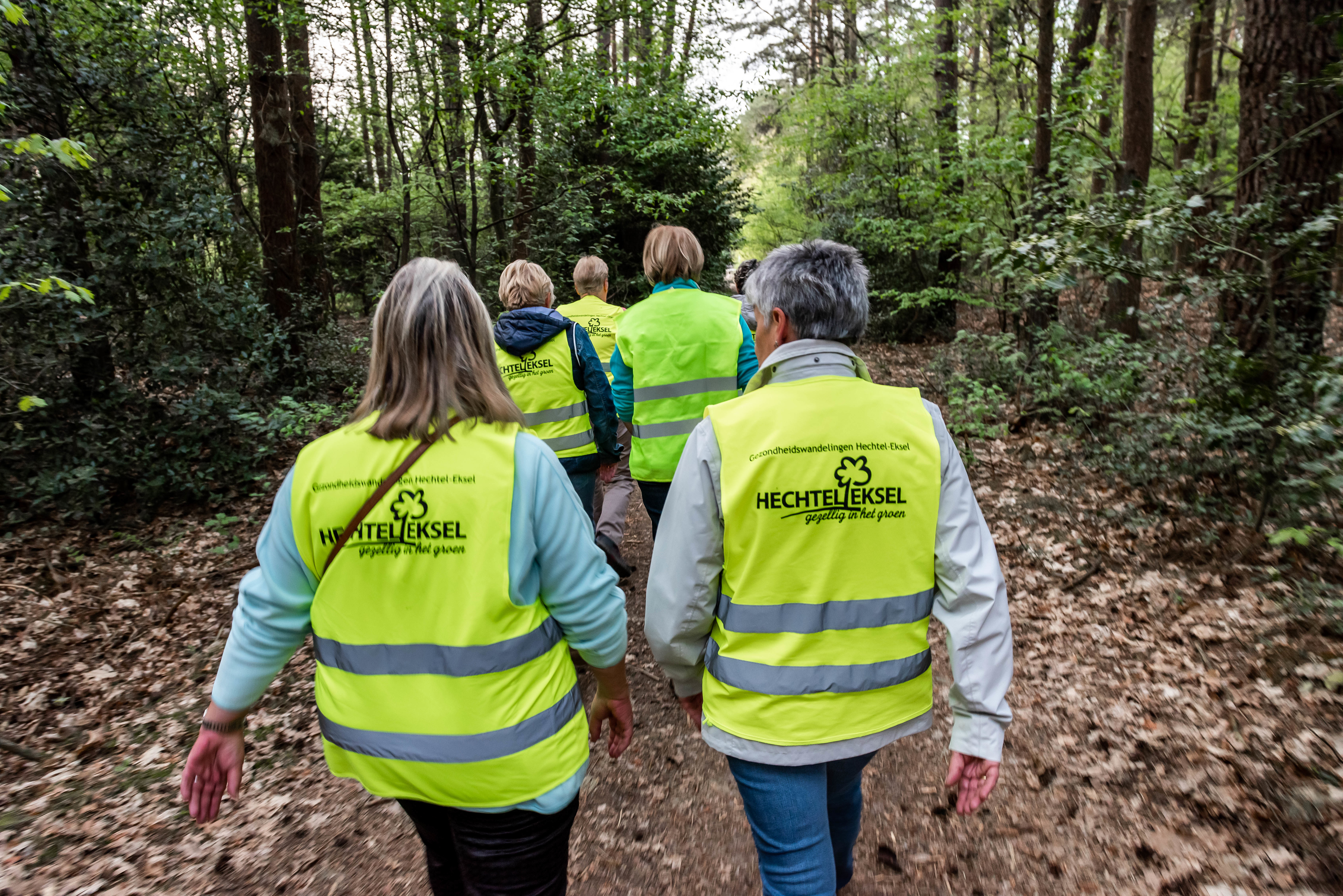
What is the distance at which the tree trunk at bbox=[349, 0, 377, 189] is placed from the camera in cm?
925

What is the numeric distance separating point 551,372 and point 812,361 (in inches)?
108

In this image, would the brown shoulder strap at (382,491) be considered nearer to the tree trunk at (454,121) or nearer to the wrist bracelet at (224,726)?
the wrist bracelet at (224,726)

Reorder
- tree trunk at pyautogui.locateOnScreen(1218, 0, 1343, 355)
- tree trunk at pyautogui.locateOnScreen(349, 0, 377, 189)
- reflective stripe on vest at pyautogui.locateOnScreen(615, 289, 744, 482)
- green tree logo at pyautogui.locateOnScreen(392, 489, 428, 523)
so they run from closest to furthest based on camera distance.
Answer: green tree logo at pyautogui.locateOnScreen(392, 489, 428, 523) < reflective stripe on vest at pyautogui.locateOnScreen(615, 289, 744, 482) < tree trunk at pyautogui.locateOnScreen(1218, 0, 1343, 355) < tree trunk at pyautogui.locateOnScreen(349, 0, 377, 189)

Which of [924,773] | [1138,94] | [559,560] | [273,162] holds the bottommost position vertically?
[924,773]

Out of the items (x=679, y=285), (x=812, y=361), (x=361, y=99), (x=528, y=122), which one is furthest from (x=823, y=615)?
(x=361, y=99)

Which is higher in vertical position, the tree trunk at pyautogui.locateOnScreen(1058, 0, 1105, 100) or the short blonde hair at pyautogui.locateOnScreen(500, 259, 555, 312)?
the tree trunk at pyautogui.locateOnScreen(1058, 0, 1105, 100)

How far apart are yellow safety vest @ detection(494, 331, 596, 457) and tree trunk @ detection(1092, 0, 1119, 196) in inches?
297

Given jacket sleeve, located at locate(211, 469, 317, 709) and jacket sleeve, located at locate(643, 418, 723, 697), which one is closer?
jacket sleeve, located at locate(211, 469, 317, 709)

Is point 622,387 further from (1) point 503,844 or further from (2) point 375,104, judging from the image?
(2) point 375,104

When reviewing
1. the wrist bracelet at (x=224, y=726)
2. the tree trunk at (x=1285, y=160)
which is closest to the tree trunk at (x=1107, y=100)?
the tree trunk at (x=1285, y=160)

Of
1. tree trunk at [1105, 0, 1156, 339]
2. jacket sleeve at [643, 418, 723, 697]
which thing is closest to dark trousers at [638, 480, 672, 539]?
jacket sleeve at [643, 418, 723, 697]

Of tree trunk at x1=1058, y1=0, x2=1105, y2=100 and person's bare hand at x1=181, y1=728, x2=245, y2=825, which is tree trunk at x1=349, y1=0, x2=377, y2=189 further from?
person's bare hand at x1=181, y1=728, x2=245, y2=825

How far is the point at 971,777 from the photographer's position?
201 cm

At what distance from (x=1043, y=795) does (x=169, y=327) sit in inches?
329
